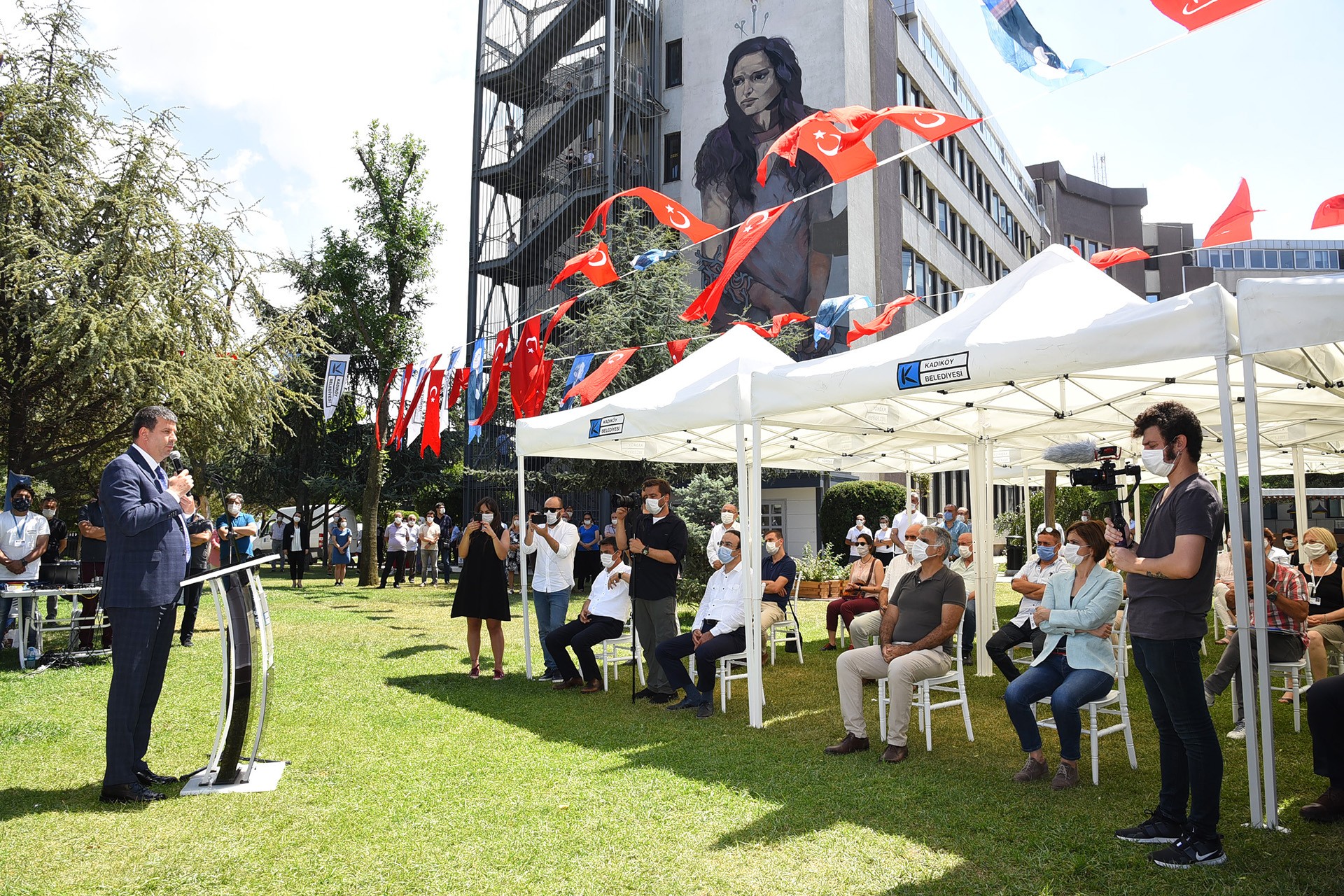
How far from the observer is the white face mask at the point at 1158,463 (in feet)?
14.5

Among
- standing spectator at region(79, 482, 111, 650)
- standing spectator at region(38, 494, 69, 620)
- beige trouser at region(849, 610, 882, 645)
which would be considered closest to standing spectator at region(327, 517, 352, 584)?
standing spectator at region(38, 494, 69, 620)

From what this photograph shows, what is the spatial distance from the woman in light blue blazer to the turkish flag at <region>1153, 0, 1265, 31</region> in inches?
116

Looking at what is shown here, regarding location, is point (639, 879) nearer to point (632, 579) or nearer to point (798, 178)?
point (632, 579)

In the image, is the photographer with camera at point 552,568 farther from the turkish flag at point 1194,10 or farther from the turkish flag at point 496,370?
the turkish flag at point 1194,10

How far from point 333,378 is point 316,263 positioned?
10574 mm

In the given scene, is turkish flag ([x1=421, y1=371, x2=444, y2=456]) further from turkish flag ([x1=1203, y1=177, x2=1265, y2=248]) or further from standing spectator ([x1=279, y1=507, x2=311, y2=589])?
turkish flag ([x1=1203, y1=177, x2=1265, y2=248])

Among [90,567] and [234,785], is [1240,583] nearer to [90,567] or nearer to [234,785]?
[234,785]

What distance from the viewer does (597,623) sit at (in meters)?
8.84

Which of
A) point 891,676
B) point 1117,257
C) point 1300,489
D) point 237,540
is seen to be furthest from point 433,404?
point 1300,489

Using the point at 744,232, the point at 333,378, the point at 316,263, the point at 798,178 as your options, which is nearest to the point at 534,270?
the point at 316,263

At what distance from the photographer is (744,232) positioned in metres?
8.60

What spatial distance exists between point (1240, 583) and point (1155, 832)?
131cm

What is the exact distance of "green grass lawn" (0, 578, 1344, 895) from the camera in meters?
4.14

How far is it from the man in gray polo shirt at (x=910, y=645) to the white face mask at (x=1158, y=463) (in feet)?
7.03
